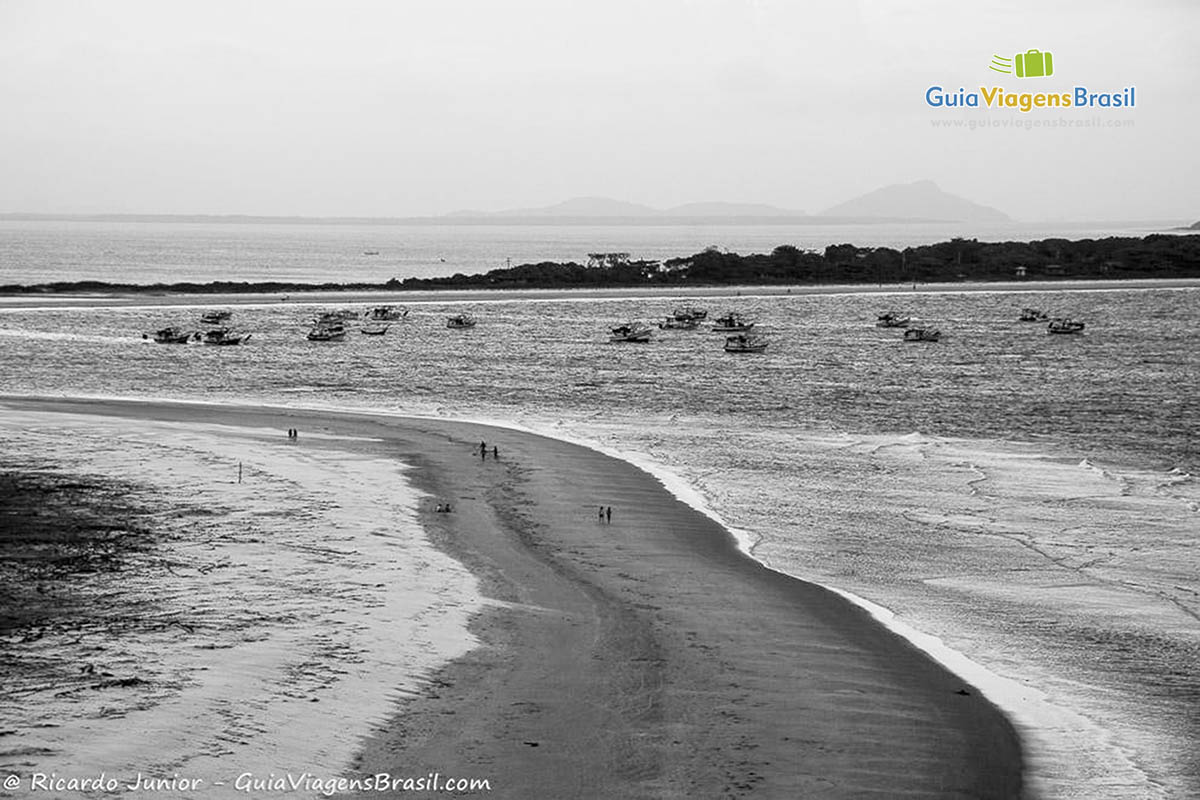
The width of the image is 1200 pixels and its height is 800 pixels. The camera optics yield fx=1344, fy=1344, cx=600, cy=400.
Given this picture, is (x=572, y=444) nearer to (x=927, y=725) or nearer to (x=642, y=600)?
(x=642, y=600)

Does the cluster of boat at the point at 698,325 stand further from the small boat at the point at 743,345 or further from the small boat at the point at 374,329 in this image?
the small boat at the point at 374,329

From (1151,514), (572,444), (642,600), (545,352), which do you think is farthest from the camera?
(545,352)

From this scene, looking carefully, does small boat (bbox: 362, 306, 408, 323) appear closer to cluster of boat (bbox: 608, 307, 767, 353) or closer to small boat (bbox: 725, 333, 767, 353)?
cluster of boat (bbox: 608, 307, 767, 353)

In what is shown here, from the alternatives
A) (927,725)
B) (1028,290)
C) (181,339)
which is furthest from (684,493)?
(1028,290)

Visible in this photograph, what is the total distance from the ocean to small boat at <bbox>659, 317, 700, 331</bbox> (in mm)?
2020

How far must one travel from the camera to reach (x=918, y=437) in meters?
41.5

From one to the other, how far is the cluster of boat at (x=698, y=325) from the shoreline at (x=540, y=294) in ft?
86.5

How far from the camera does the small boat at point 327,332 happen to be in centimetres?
7788

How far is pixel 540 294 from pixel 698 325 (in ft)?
117

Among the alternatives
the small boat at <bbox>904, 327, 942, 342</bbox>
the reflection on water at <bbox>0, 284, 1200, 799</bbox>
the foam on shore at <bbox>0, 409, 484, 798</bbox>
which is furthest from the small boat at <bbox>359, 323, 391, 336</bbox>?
the foam on shore at <bbox>0, 409, 484, 798</bbox>

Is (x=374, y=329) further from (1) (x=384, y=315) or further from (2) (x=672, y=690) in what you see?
(2) (x=672, y=690)

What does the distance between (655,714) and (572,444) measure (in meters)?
23.5

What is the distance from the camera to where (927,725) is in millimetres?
14797

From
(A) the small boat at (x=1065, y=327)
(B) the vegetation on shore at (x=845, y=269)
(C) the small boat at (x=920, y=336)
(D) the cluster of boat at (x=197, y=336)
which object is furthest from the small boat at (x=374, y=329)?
(A) the small boat at (x=1065, y=327)
